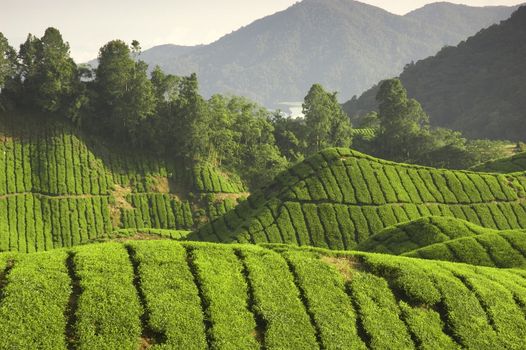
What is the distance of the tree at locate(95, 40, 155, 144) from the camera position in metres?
77.4

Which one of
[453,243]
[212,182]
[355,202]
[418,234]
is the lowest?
[453,243]

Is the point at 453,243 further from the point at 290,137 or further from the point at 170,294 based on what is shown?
the point at 290,137

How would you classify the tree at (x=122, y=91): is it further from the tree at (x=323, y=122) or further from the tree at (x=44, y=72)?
the tree at (x=323, y=122)

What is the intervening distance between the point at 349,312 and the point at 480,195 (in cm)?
4392

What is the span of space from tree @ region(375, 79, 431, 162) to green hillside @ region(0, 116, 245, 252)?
41139 mm

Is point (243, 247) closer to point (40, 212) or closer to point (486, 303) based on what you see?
point (486, 303)

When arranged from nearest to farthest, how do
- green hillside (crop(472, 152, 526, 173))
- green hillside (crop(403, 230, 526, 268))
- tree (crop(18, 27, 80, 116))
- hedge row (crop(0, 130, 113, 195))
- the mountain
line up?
1. green hillside (crop(403, 230, 526, 268))
2. hedge row (crop(0, 130, 113, 195))
3. green hillside (crop(472, 152, 526, 173))
4. tree (crop(18, 27, 80, 116))
5. the mountain

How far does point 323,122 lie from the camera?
94.4 m

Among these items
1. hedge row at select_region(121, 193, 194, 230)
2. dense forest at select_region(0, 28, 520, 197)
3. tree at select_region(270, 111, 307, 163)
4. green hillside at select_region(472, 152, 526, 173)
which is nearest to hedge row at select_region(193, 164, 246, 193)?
dense forest at select_region(0, 28, 520, 197)

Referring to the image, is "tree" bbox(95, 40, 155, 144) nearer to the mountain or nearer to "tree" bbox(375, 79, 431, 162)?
"tree" bbox(375, 79, 431, 162)

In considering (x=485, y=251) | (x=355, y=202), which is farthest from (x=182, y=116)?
(x=485, y=251)

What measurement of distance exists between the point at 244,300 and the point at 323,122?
78.7 metres

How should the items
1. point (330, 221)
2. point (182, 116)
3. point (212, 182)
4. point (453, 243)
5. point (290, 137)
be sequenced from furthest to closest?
point (290, 137), point (182, 116), point (212, 182), point (330, 221), point (453, 243)

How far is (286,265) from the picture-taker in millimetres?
22047
